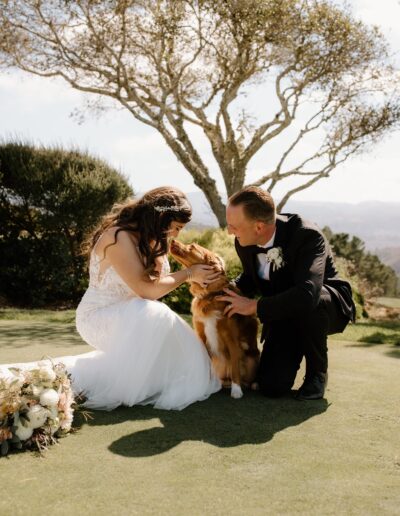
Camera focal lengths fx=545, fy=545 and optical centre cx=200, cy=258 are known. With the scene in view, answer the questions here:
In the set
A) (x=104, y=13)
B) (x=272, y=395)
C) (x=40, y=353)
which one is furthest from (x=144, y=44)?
(x=272, y=395)

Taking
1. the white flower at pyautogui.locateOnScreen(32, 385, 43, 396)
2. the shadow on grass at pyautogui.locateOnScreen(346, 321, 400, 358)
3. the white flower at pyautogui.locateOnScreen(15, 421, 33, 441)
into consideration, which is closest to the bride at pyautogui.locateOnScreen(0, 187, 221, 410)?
the white flower at pyautogui.locateOnScreen(32, 385, 43, 396)

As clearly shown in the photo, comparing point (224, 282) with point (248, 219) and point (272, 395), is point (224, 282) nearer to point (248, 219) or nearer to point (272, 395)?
point (248, 219)

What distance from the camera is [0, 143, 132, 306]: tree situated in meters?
11.0

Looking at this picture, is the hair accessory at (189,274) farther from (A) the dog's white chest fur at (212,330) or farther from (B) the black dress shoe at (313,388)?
(B) the black dress shoe at (313,388)

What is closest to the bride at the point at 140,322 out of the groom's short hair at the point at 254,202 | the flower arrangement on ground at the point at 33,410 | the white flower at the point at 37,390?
the groom's short hair at the point at 254,202

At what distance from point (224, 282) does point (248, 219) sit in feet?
1.75

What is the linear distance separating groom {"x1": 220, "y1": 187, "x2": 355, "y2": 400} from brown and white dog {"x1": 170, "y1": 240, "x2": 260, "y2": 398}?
0.35ft

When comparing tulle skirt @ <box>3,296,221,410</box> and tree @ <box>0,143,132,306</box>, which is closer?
tulle skirt @ <box>3,296,221,410</box>

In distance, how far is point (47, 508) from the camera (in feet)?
7.96

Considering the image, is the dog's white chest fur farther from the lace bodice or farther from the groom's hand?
the lace bodice

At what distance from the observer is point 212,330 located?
4340 mm

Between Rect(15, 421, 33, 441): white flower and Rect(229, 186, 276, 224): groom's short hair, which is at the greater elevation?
Rect(229, 186, 276, 224): groom's short hair

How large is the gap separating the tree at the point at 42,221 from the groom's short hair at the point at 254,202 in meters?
7.26

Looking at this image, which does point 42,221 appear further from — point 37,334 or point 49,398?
point 49,398
